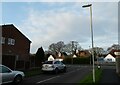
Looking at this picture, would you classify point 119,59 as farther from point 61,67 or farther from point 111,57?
point 111,57

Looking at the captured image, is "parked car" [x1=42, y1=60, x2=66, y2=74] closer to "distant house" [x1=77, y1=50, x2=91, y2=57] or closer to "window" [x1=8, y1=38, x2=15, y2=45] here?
"window" [x1=8, y1=38, x2=15, y2=45]

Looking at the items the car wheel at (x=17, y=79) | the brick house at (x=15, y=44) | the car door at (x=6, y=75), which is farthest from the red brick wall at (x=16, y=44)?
the car door at (x=6, y=75)

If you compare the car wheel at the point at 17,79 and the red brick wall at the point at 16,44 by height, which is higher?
the red brick wall at the point at 16,44

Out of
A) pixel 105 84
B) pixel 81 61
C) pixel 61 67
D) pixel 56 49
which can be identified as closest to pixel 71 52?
pixel 56 49

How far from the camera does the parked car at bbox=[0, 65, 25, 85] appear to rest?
49.0 feet

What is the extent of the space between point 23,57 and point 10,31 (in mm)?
5245

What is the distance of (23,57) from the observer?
4028cm

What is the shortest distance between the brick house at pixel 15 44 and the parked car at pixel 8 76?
47.0 ft

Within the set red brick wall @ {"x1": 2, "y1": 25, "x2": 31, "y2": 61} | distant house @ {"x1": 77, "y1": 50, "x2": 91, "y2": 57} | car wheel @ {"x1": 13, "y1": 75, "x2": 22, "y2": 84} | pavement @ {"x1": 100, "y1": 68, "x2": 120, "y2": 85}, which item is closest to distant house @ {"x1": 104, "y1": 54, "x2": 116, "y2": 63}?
distant house @ {"x1": 77, "y1": 50, "x2": 91, "y2": 57}

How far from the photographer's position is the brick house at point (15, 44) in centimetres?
3371

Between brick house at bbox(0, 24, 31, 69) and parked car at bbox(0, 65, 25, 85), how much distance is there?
1432 centimetres

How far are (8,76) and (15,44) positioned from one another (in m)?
23.9

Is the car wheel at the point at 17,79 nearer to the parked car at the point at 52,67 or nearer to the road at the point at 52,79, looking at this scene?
the road at the point at 52,79

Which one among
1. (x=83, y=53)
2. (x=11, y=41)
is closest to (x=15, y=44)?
(x=11, y=41)
